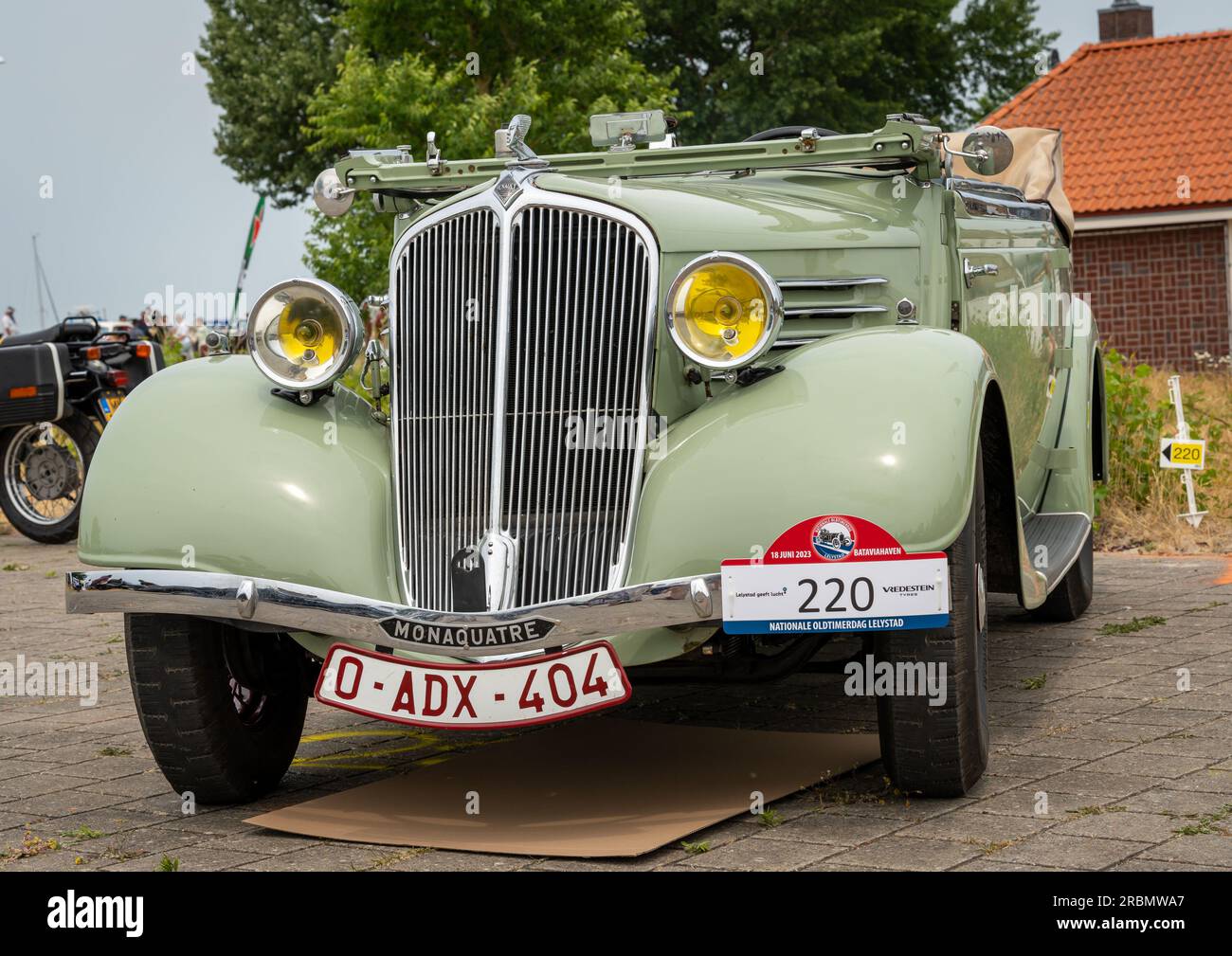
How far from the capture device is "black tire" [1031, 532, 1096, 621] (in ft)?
23.5

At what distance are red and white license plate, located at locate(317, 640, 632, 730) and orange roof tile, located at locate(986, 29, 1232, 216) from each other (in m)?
20.5

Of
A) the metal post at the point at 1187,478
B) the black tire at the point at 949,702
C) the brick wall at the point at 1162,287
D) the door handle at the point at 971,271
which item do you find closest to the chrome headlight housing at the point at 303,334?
the black tire at the point at 949,702

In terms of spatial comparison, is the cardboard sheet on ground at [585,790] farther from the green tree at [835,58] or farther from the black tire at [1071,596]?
the green tree at [835,58]

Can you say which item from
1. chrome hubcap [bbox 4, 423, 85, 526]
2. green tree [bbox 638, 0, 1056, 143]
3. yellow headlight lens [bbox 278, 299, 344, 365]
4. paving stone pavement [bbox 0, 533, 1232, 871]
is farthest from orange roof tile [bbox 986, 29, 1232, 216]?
yellow headlight lens [bbox 278, 299, 344, 365]

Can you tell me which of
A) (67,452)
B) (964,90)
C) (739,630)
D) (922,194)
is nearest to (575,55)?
(67,452)

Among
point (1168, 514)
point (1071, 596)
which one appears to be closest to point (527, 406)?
point (1071, 596)

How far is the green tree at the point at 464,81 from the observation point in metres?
21.5

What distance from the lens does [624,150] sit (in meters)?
5.60

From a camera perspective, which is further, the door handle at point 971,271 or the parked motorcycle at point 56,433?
the parked motorcycle at point 56,433

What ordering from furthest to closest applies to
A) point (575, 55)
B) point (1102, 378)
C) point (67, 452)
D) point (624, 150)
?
point (575, 55)
point (67, 452)
point (1102, 378)
point (624, 150)

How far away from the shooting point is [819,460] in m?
3.93
